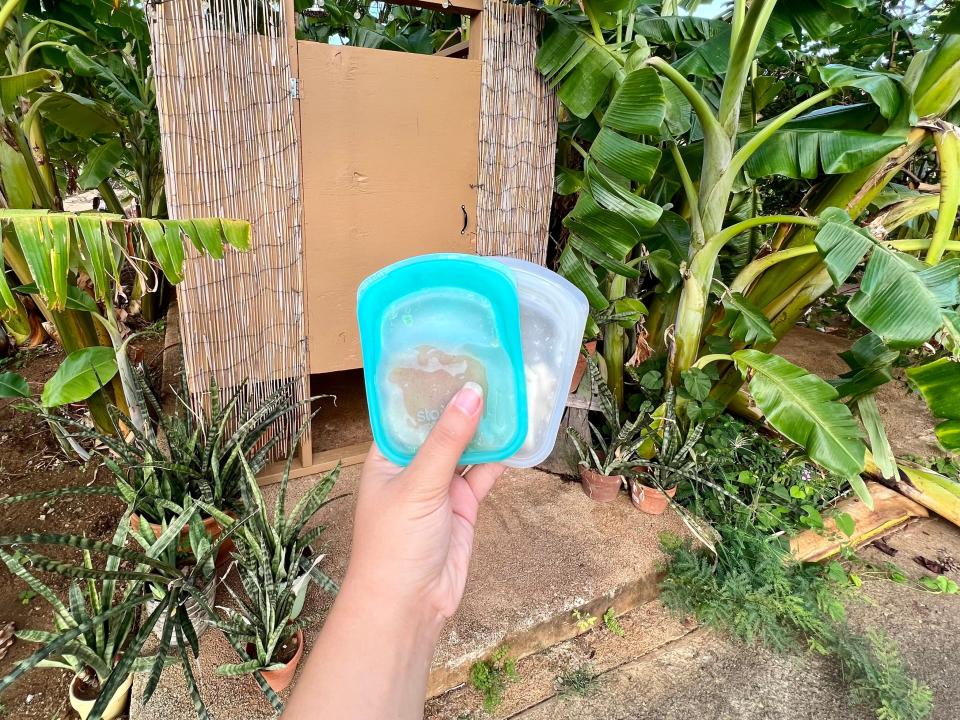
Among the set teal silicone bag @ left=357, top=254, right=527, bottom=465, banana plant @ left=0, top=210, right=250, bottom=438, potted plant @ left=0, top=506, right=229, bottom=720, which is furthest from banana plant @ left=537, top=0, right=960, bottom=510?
potted plant @ left=0, top=506, right=229, bottom=720

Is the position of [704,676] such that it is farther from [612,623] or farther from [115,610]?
[115,610]

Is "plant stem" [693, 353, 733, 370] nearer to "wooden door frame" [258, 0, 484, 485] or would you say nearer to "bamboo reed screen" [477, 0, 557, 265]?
"bamboo reed screen" [477, 0, 557, 265]

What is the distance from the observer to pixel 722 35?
251 centimetres

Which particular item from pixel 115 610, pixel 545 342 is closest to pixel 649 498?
pixel 545 342

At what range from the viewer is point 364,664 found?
3.13ft

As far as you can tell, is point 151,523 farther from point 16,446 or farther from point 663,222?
point 663,222

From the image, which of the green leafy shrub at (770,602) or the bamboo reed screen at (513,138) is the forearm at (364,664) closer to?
the green leafy shrub at (770,602)

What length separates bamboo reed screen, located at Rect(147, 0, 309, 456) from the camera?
1764 mm

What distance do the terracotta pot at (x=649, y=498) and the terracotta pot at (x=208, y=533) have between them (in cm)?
183

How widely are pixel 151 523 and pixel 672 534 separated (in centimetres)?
219

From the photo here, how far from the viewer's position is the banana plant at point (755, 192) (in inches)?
73.3

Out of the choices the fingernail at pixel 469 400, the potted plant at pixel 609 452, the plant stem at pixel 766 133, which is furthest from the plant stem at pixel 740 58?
the fingernail at pixel 469 400

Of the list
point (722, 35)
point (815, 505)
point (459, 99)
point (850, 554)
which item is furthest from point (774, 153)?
point (850, 554)

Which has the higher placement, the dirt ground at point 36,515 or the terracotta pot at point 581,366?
the terracotta pot at point 581,366
